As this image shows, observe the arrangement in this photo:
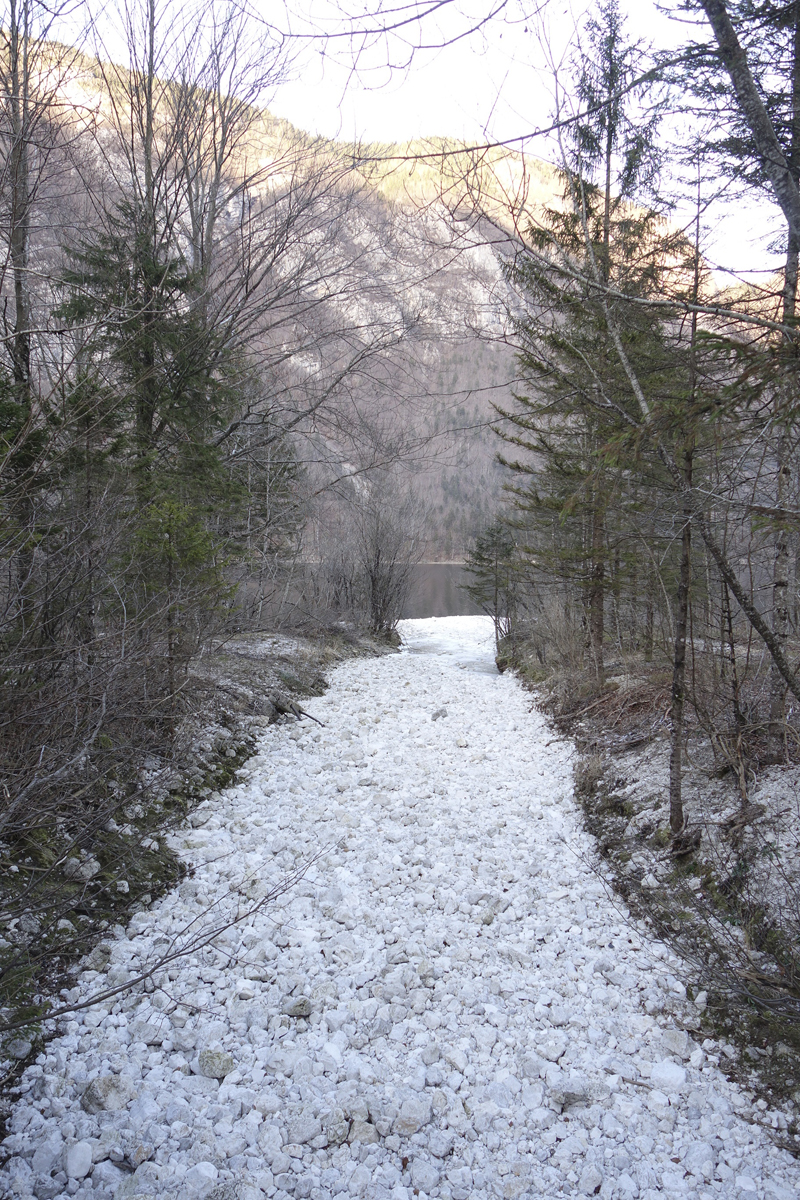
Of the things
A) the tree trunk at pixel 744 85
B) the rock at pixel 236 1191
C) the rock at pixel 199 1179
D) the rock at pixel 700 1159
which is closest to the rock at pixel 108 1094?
the rock at pixel 199 1179

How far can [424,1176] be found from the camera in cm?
203

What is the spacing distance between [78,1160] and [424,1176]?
3.74ft

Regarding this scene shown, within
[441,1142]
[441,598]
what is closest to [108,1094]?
[441,1142]

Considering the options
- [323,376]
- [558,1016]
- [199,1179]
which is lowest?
[558,1016]

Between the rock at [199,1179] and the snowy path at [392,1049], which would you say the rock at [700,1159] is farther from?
the rock at [199,1179]

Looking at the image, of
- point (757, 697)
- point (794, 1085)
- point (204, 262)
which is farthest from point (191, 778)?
point (204, 262)

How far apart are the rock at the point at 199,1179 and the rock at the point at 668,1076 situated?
1.72 m

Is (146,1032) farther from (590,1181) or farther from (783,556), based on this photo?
(783,556)

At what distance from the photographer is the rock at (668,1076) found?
2.39m

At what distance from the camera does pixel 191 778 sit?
5.02 metres

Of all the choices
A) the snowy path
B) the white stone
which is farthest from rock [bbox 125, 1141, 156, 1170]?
the white stone

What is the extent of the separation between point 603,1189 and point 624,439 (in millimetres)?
3111

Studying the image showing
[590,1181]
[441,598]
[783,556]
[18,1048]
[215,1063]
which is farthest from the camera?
[441,598]

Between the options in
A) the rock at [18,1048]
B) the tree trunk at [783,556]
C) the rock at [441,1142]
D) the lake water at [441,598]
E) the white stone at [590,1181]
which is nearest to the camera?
A: the white stone at [590,1181]
